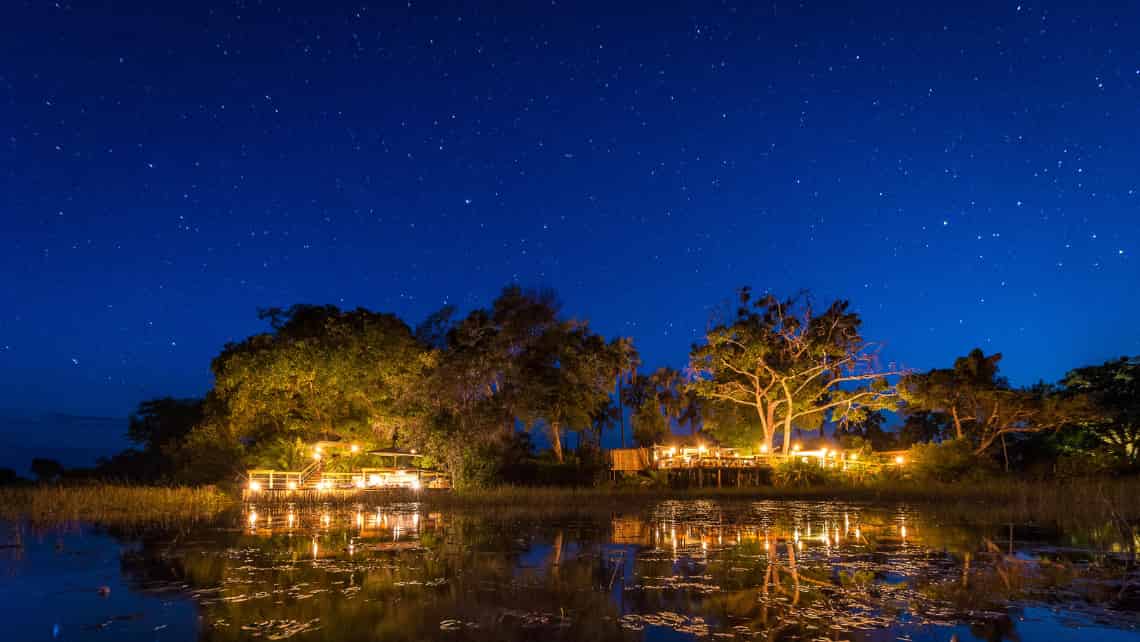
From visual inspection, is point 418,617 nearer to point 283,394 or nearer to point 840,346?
point 283,394

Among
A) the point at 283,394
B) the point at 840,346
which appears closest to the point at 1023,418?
the point at 840,346

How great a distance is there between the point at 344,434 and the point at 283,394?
347cm

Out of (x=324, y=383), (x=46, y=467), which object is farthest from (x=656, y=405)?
(x=46, y=467)

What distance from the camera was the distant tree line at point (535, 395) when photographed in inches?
1575

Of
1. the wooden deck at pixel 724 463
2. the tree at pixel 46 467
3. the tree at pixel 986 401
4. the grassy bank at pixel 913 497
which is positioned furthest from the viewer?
the tree at pixel 46 467

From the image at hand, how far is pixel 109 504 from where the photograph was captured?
27.5m

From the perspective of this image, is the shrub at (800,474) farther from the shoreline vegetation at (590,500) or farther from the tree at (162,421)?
the tree at (162,421)

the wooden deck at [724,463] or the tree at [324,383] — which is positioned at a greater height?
the tree at [324,383]

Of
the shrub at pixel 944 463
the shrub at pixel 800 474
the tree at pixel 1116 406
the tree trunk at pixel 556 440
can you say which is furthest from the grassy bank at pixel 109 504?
the tree at pixel 1116 406

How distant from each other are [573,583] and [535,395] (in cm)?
3266

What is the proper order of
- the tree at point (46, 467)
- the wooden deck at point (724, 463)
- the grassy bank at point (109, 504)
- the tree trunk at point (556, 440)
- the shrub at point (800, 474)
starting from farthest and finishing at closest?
the tree at point (46, 467) → the tree trunk at point (556, 440) → the wooden deck at point (724, 463) → the shrub at point (800, 474) → the grassy bank at point (109, 504)

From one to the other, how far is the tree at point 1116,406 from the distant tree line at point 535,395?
0.08m

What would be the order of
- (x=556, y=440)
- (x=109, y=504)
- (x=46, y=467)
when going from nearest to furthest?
1. (x=109, y=504)
2. (x=556, y=440)
3. (x=46, y=467)

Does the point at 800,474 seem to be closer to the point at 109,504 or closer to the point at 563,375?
the point at 563,375
